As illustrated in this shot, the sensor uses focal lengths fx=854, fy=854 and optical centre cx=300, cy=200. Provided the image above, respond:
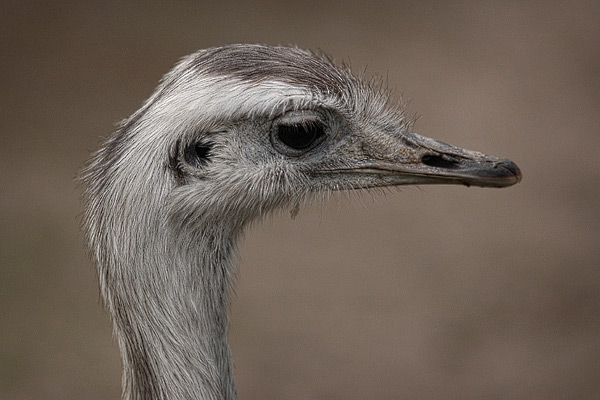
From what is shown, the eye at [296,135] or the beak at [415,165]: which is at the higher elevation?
the eye at [296,135]

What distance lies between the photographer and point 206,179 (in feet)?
6.26

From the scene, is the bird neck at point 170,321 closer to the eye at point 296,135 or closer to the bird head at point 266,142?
the bird head at point 266,142

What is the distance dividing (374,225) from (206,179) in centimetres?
322

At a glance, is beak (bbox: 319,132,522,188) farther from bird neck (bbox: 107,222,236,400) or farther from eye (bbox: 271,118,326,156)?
bird neck (bbox: 107,222,236,400)

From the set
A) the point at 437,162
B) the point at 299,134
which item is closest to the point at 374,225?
the point at 437,162

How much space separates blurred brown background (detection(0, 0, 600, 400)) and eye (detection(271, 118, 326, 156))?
1.75m

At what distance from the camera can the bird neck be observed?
1873mm

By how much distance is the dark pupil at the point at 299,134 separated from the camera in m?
1.94

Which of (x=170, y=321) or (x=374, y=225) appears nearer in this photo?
(x=170, y=321)

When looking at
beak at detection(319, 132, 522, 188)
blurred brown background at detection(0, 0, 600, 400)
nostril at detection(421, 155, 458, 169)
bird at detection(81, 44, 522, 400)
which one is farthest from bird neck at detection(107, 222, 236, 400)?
blurred brown background at detection(0, 0, 600, 400)

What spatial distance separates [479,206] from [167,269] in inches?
140

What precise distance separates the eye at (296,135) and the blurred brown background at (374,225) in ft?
5.75

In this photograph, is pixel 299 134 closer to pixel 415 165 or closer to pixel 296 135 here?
pixel 296 135

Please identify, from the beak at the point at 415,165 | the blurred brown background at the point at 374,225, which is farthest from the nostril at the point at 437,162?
the blurred brown background at the point at 374,225
